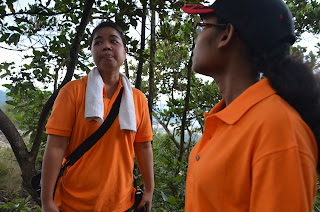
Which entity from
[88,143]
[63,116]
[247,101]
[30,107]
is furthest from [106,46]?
[30,107]

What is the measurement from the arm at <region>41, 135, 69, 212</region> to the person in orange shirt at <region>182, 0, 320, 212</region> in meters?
0.86

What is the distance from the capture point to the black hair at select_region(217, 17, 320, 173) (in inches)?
27.7

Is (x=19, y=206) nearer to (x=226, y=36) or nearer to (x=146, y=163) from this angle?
(x=146, y=163)

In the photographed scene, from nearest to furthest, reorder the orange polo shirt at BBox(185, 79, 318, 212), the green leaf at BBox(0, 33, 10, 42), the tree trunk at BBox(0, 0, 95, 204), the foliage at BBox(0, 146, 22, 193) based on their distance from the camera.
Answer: the orange polo shirt at BBox(185, 79, 318, 212)
the tree trunk at BBox(0, 0, 95, 204)
the green leaf at BBox(0, 33, 10, 42)
the foliage at BBox(0, 146, 22, 193)

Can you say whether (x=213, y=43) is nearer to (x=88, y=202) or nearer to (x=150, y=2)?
(x=88, y=202)

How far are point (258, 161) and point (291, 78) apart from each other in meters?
0.31

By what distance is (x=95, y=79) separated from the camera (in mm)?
1573

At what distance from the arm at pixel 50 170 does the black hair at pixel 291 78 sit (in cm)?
117

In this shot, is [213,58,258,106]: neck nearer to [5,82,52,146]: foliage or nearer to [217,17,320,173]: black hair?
[217,17,320,173]: black hair

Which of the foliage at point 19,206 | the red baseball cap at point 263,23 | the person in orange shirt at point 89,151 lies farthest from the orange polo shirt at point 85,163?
the foliage at point 19,206

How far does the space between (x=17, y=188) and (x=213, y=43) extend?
14.5 feet

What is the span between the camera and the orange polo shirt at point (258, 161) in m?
0.58

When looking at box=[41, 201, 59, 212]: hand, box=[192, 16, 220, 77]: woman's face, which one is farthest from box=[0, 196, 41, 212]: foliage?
box=[192, 16, 220, 77]: woman's face

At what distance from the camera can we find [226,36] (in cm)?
90
